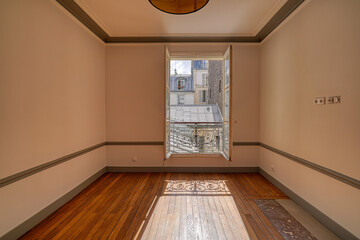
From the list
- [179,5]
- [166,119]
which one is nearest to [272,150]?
[166,119]

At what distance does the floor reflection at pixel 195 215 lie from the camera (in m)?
1.92

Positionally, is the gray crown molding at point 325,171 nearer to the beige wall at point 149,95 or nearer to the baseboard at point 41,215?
the beige wall at point 149,95

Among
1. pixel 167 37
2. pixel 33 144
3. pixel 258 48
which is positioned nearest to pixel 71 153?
pixel 33 144

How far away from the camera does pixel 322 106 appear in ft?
6.87

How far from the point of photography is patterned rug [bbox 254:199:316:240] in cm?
189

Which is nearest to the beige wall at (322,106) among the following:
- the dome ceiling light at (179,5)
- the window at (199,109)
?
the window at (199,109)

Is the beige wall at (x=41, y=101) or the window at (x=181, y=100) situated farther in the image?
the window at (x=181, y=100)

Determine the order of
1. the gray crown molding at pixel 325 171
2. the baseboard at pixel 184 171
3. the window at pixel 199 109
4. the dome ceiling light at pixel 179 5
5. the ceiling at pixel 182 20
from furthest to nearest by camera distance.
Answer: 1. the window at pixel 199 109
2. the ceiling at pixel 182 20
3. the dome ceiling light at pixel 179 5
4. the baseboard at pixel 184 171
5. the gray crown molding at pixel 325 171

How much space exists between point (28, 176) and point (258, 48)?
4.40 meters

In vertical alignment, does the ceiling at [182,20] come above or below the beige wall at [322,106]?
above

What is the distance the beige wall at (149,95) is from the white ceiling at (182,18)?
0.33 m

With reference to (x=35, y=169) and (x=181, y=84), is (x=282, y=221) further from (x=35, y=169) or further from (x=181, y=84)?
(x=181, y=84)

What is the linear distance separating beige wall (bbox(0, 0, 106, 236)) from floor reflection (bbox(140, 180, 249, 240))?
1.37 m

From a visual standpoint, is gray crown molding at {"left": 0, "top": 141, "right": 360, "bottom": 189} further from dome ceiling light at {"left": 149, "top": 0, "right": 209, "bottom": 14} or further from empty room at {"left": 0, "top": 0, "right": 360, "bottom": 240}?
dome ceiling light at {"left": 149, "top": 0, "right": 209, "bottom": 14}
